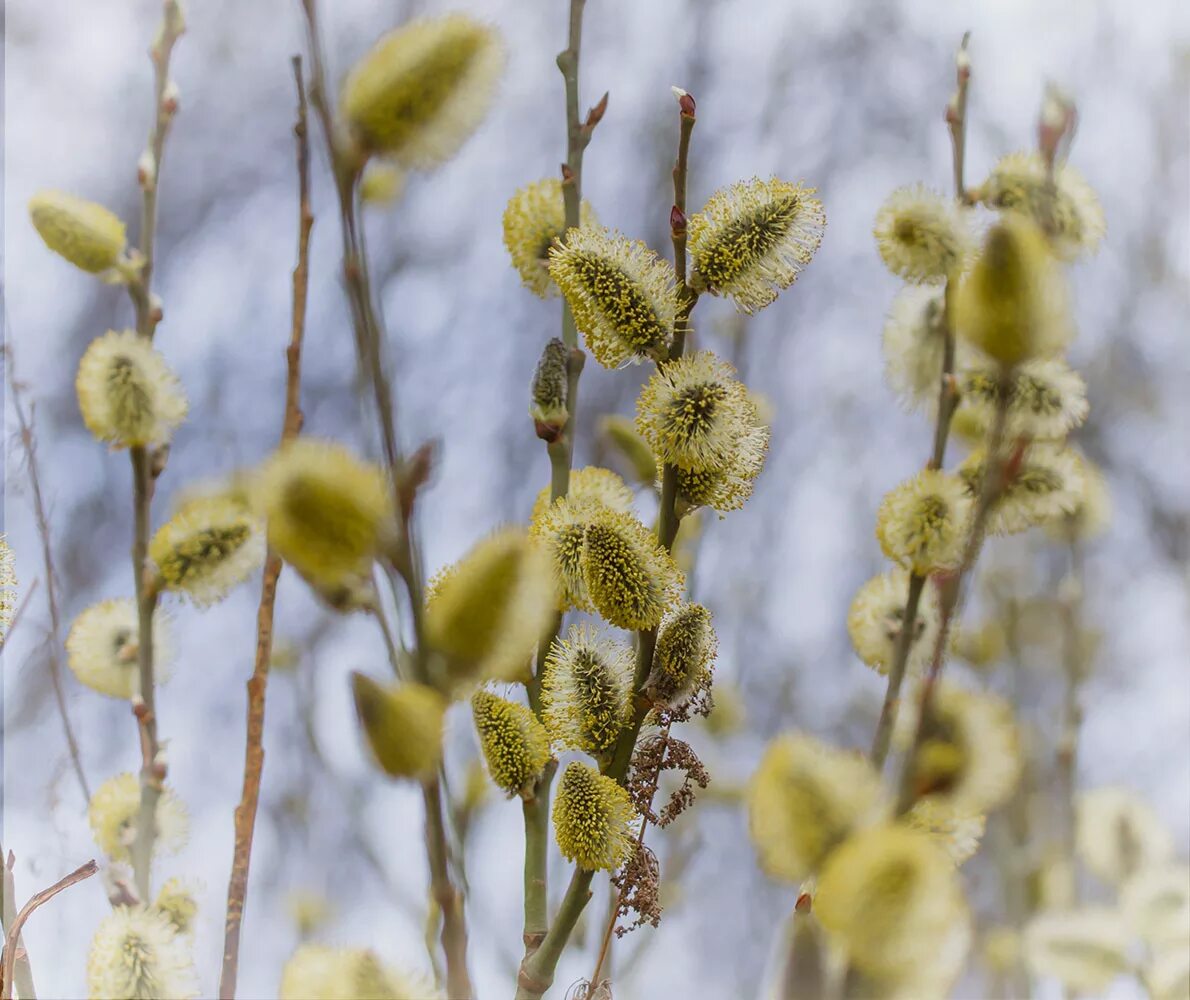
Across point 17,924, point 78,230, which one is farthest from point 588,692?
point 78,230

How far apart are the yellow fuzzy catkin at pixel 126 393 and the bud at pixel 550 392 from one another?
0.59 ft

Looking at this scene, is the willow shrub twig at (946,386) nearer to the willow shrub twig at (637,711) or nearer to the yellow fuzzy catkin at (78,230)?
the willow shrub twig at (637,711)

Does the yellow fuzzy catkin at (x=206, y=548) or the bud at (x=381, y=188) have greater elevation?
the bud at (x=381, y=188)

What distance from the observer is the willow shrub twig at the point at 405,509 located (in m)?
0.32

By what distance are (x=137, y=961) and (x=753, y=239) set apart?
1.33 feet

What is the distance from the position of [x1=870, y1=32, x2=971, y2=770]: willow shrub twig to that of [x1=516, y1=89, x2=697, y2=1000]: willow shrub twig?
4.2 inches

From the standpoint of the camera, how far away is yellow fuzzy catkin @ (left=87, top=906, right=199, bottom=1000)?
1.40 feet

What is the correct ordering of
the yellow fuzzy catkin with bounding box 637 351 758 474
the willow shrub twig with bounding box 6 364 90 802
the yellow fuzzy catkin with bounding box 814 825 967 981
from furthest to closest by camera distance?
the willow shrub twig with bounding box 6 364 90 802, the yellow fuzzy catkin with bounding box 637 351 758 474, the yellow fuzzy catkin with bounding box 814 825 967 981

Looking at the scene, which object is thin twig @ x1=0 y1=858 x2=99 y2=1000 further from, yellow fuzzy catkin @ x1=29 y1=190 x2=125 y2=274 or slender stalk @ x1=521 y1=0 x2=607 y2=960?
yellow fuzzy catkin @ x1=29 y1=190 x2=125 y2=274

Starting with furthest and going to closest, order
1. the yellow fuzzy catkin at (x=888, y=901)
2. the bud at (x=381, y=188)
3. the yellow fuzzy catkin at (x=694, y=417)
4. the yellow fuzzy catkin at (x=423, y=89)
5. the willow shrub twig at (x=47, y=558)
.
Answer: the bud at (x=381, y=188) < the willow shrub twig at (x=47, y=558) < the yellow fuzzy catkin at (x=694, y=417) < the yellow fuzzy catkin at (x=423, y=89) < the yellow fuzzy catkin at (x=888, y=901)

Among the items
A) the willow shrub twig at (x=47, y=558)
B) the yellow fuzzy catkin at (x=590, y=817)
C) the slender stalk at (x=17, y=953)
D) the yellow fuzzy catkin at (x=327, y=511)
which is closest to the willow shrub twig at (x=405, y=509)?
the yellow fuzzy catkin at (x=327, y=511)

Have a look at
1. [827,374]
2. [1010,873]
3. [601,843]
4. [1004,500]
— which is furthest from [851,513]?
[601,843]

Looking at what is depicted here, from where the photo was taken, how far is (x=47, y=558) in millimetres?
621

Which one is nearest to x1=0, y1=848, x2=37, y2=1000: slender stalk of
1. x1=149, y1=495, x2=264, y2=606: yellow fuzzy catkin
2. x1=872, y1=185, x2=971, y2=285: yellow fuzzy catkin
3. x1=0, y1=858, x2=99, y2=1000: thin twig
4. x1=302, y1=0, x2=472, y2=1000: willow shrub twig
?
x1=0, y1=858, x2=99, y2=1000: thin twig
